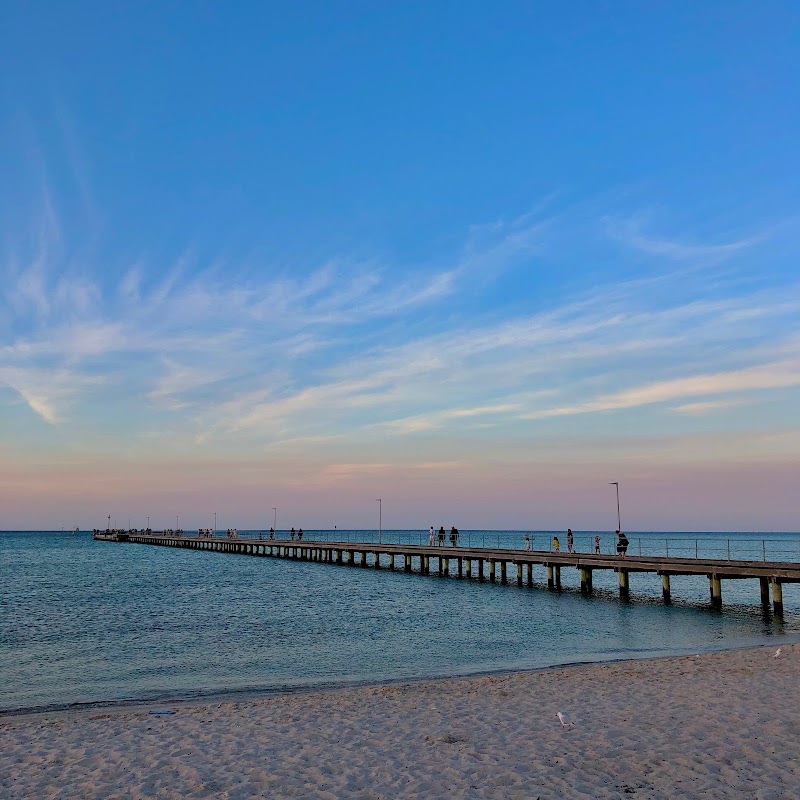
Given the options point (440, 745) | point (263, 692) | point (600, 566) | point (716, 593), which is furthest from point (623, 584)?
point (440, 745)

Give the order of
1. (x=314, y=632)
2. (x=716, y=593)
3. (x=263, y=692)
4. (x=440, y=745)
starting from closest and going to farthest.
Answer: (x=440, y=745)
(x=263, y=692)
(x=314, y=632)
(x=716, y=593)

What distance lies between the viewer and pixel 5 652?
1909 cm

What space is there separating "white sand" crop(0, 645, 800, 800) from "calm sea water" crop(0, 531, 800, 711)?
3.31m

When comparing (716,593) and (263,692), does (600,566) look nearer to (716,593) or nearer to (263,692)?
(716,593)

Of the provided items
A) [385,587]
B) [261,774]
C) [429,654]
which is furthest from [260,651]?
[385,587]

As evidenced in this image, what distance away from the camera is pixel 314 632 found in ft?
75.0

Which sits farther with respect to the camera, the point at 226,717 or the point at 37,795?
the point at 226,717

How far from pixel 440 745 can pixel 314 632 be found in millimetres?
14063

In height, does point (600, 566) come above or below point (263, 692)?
above

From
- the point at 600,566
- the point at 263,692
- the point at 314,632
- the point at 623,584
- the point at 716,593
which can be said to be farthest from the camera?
the point at 600,566

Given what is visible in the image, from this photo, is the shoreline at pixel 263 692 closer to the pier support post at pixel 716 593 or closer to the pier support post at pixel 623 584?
the pier support post at pixel 716 593

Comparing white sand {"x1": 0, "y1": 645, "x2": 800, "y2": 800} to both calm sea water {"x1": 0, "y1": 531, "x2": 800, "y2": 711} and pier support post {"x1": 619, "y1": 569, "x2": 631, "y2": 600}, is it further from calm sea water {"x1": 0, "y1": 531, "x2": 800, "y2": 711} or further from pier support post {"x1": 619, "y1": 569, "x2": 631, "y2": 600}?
pier support post {"x1": 619, "y1": 569, "x2": 631, "y2": 600}

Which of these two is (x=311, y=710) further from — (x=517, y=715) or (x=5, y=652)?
(x=5, y=652)

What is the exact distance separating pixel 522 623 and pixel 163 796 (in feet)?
62.5
